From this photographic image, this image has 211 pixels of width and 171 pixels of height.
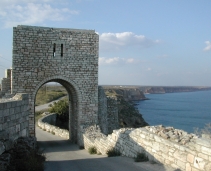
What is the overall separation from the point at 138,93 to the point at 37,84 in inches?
4433

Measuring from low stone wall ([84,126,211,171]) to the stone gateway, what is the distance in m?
4.39

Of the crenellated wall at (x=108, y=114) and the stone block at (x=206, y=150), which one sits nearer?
the stone block at (x=206, y=150)

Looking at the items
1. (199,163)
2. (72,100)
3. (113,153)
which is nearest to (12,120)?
(113,153)

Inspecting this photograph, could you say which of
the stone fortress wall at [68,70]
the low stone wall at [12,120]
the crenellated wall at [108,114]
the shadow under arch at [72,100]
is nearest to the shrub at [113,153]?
the stone fortress wall at [68,70]

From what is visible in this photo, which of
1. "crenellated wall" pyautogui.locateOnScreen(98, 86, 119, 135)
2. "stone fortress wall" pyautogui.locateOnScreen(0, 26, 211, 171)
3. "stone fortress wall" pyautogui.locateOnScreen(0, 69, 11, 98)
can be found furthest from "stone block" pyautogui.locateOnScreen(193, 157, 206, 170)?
"stone fortress wall" pyautogui.locateOnScreen(0, 69, 11, 98)

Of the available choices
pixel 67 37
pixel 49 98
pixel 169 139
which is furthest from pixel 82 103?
pixel 49 98

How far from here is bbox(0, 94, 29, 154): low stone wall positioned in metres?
6.46

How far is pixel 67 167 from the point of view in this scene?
8992mm

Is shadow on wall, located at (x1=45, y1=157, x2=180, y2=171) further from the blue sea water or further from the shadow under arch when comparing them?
the blue sea water

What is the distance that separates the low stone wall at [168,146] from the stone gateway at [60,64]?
14.4 feet

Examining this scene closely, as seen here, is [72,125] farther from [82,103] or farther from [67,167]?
[67,167]

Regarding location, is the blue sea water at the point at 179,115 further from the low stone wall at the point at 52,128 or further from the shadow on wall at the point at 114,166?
the shadow on wall at the point at 114,166

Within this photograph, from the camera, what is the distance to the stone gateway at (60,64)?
45.2ft

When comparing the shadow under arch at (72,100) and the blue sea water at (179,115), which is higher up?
the shadow under arch at (72,100)
